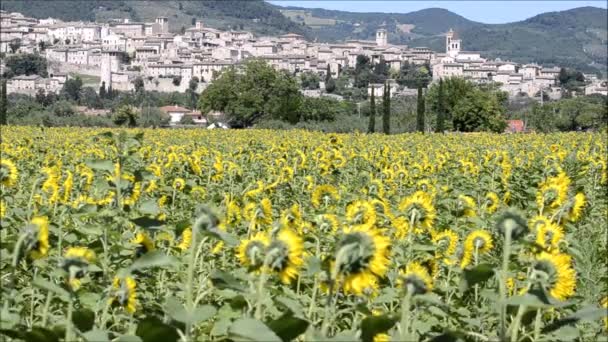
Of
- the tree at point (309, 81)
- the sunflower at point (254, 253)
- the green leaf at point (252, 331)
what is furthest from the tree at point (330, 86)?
the green leaf at point (252, 331)

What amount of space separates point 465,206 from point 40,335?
349 centimetres

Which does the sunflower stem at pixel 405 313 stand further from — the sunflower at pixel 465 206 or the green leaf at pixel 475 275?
the sunflower at pixel 465 206

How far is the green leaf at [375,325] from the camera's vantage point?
2.38 meters

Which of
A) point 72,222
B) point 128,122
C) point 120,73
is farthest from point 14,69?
point 72,222

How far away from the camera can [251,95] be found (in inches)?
2520

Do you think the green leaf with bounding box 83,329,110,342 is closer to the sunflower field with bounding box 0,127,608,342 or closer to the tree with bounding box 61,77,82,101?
the sunflower field with bounding box 0,127,608,342

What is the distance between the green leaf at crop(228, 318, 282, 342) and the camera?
2.13 meters

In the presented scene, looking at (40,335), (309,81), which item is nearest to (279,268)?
(40,335)

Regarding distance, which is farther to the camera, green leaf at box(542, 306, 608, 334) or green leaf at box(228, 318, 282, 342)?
green leaf at box(542, 306, 608, 334)

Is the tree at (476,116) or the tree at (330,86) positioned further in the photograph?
the tree at (330,86)

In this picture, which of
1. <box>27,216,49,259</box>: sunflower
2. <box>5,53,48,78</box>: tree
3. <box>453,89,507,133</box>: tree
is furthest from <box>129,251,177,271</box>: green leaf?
<box>5,53,48,78</box>: tree

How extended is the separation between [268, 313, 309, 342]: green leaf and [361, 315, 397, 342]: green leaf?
0.51 feet

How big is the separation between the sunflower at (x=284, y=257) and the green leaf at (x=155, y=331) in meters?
0.30

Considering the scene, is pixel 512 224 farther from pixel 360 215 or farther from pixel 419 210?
pixel 419 210
